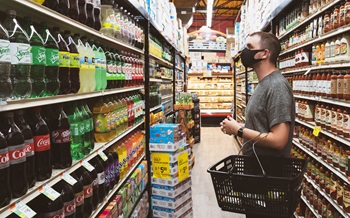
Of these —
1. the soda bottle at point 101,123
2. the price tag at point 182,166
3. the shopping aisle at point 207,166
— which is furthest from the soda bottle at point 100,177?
the shopping aisle at point 207,166

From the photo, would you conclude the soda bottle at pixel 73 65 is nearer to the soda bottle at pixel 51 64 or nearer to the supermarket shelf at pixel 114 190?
the soda bottle at pixel 51 64

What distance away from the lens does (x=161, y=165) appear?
3838 mm

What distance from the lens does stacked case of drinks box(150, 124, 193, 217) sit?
12.4 feet

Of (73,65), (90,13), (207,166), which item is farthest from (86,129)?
(207,166)

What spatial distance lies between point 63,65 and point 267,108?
4.38 ft

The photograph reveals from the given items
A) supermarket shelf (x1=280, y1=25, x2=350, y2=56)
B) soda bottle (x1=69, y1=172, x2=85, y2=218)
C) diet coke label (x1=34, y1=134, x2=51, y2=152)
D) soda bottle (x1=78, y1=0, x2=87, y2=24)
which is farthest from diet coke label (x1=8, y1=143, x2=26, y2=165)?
supermarket shelf (x1=280, y1=25, x2=350, y2=56)

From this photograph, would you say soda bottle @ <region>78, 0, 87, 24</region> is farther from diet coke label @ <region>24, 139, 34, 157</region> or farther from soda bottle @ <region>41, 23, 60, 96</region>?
diet coke label @ <region>24, 139, 34, 157</region>

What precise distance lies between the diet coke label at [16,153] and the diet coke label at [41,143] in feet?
0.58

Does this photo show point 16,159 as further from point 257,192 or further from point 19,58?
point 257,192

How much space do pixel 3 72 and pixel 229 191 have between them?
136cm

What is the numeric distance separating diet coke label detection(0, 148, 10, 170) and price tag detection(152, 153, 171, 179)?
2.54 metres

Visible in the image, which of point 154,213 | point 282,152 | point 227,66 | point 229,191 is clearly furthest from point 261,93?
point 227,66

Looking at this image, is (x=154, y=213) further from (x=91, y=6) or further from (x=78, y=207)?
(x=91, y=6)

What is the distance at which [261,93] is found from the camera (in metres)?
2.17
